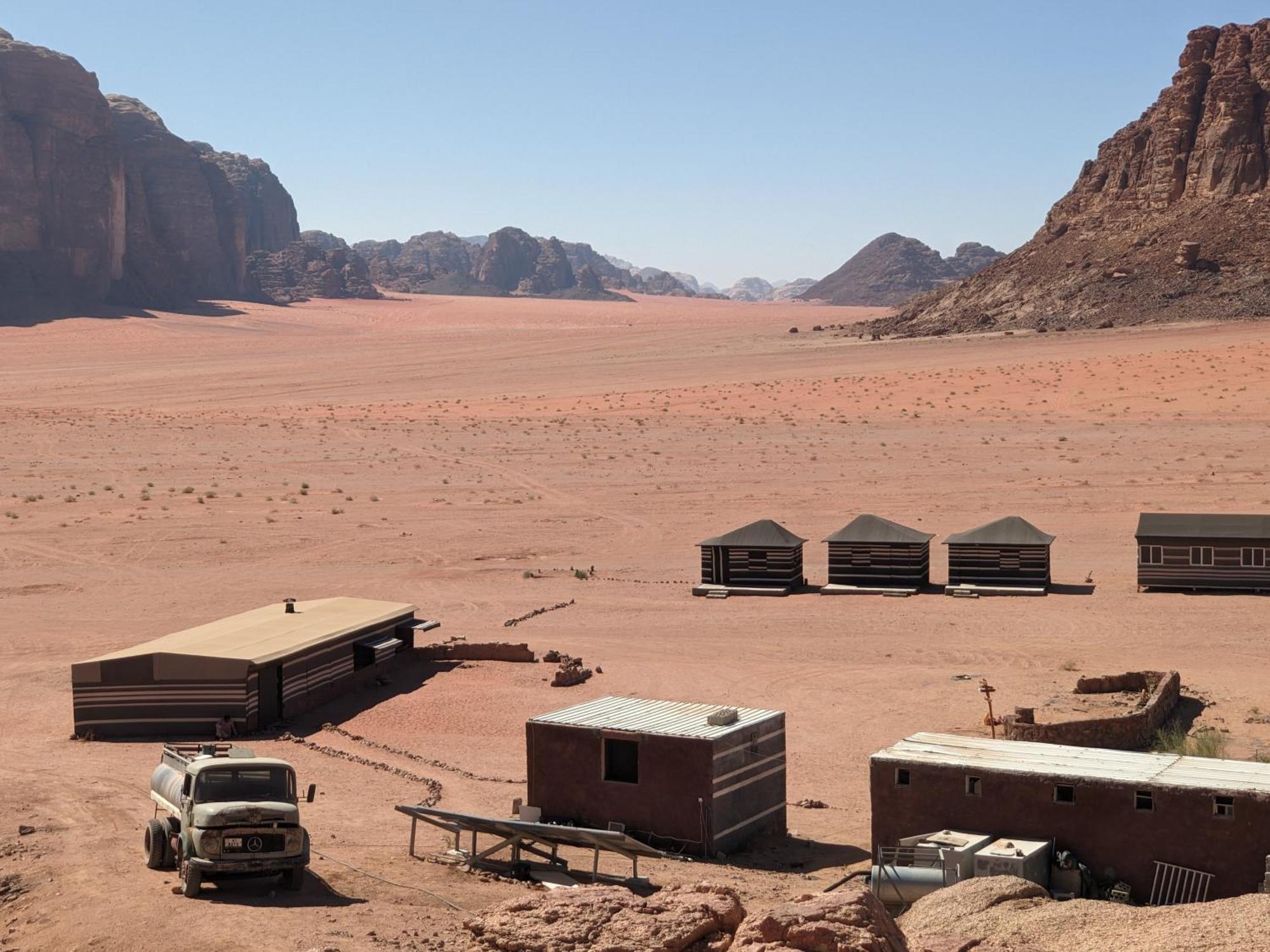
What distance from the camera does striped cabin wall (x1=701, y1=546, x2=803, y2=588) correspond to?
33.9m

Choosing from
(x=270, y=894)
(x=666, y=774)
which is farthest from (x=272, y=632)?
(x=270, y=894)

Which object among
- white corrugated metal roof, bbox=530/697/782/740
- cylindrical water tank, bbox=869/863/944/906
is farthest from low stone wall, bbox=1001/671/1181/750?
cylindrical water tank, bbox=869/863/944/906

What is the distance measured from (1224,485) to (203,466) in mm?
35549

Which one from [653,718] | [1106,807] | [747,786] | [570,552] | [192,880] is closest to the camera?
[192,880]

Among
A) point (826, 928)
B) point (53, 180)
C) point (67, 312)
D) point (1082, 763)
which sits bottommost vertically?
point (1082, 763)

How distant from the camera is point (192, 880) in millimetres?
13492

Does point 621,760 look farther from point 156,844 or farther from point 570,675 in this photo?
point 570,675

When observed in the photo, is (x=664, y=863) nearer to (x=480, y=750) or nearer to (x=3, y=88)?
(x=480, y=750)

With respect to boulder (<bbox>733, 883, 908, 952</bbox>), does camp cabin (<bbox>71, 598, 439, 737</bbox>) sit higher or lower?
lower

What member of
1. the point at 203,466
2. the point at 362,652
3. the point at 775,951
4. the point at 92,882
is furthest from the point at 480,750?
the point at 203,466

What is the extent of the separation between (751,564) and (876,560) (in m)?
2.82

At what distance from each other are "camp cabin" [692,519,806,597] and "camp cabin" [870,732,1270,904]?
57.0 ft

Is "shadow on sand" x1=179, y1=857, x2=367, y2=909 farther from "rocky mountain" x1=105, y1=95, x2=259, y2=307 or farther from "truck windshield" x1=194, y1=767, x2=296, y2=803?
"rocky mountain" x1=105, y1=95, x2=259, y2=307

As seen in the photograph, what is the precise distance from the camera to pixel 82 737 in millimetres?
21984
